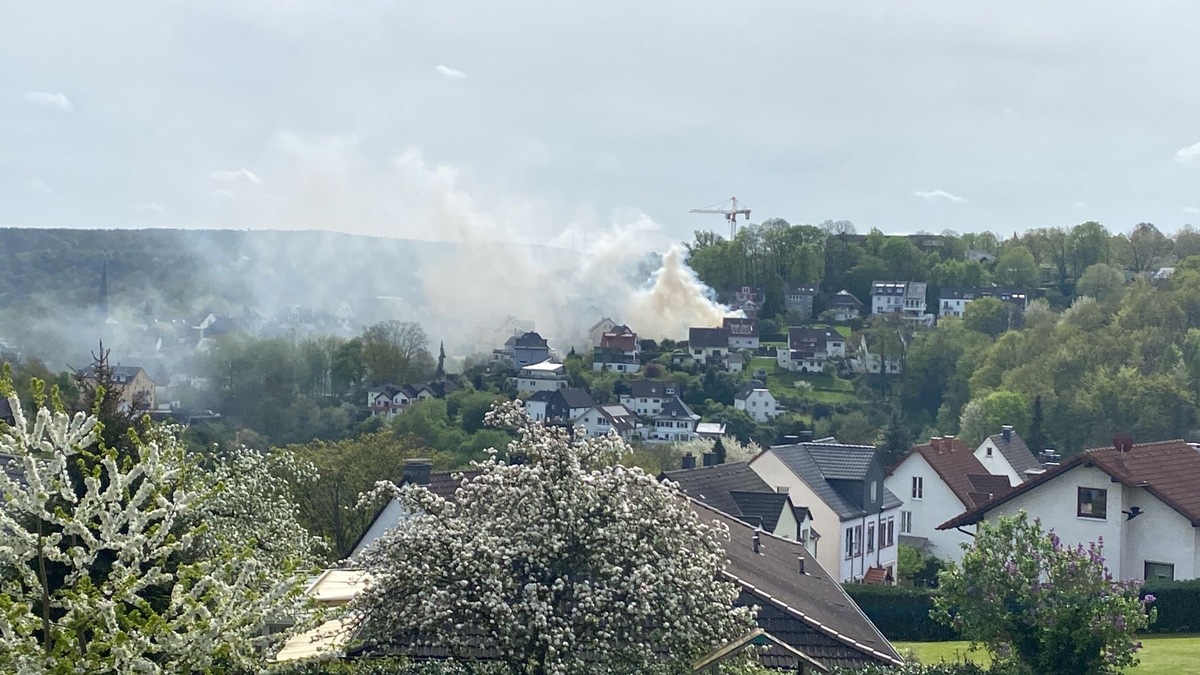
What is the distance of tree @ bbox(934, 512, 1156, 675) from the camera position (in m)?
18.8

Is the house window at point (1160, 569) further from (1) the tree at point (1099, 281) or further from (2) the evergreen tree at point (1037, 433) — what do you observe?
(1) the tree at point (1099, 281)

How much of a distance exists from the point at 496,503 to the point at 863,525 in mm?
35478

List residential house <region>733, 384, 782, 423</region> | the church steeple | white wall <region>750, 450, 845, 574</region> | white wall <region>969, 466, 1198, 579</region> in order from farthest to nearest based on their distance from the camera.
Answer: the church steeple, residential house <region>733, 384, 782, 423</region>, white wall <region>750, 450, 845, 574</region>, white wall <region>969, 466, 1198, 579</region>

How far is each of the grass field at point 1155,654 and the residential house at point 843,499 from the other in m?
15.3

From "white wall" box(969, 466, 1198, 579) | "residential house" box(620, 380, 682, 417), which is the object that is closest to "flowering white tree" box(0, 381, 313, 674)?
"white wall" box(969, 466, 1198, 579)

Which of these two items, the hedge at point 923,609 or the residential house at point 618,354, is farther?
the residential house at point 618,354

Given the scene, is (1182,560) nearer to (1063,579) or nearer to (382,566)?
(1063,579)

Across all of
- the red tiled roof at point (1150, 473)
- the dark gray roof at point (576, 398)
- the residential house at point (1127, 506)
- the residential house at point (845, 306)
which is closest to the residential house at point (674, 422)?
the dark gray roof at point (576, 398)

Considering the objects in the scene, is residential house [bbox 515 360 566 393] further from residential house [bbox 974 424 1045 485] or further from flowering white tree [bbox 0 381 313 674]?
flowering white tree [bbox 0 381 313 674]

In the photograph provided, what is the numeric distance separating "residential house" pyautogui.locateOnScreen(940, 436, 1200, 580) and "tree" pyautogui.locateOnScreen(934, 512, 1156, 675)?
18889 millimetres

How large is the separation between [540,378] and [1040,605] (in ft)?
458

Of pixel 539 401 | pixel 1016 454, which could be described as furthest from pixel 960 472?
pixel 539 401

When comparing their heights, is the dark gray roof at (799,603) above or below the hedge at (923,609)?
above

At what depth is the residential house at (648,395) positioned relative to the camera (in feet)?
484
